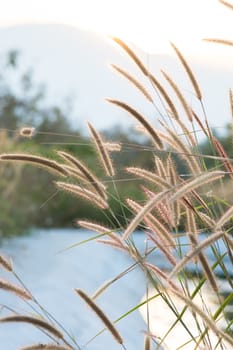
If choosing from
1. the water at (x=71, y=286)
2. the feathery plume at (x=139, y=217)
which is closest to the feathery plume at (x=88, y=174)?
the feathery plume at (x=139, y=217)

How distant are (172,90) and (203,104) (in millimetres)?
112

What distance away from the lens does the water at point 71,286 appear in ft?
11.4

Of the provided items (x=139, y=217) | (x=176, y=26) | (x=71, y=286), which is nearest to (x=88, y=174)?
(x=139, y=217)

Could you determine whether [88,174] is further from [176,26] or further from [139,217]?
[176,26]

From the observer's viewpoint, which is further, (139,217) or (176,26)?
(176,26)

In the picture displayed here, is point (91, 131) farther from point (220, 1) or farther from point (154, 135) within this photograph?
point (220, 1)

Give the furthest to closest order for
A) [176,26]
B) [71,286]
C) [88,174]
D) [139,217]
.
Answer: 1. [71,286]
2. [176,26]
3. [88,174]
4. [139,217]

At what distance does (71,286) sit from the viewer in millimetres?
5449

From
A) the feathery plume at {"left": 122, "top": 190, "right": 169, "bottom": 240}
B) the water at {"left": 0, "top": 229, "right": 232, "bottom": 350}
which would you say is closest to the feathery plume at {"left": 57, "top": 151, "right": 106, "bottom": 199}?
the feathery plume at {"left": 122, "top": 190, "right": 169, "bottom": 240}

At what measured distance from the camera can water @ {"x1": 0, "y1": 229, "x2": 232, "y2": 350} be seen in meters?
3.48

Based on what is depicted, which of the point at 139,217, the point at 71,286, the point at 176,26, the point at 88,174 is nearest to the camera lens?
the point at 139,217

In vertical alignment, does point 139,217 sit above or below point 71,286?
above

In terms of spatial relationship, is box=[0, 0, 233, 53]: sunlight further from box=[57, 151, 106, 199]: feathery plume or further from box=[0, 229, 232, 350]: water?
box=[0, 229, 232, 350]: water

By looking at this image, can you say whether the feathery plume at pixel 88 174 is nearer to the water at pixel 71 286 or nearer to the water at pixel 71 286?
the water at pixel 71 286
